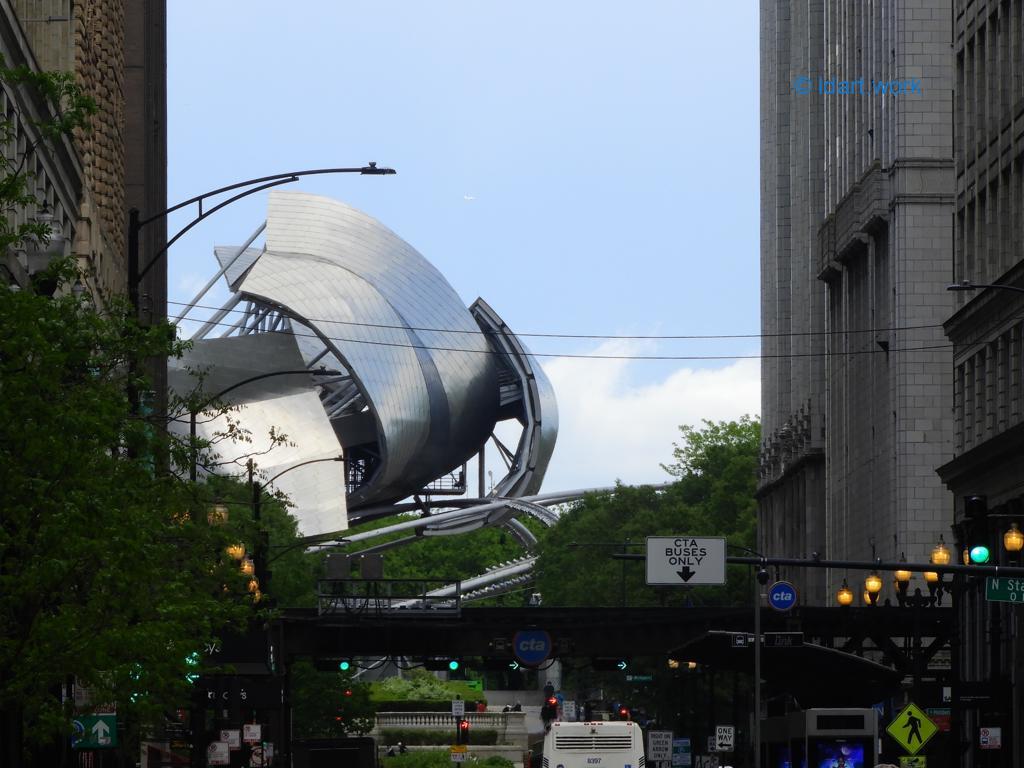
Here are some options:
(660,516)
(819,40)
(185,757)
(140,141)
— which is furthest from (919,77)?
(660,516)

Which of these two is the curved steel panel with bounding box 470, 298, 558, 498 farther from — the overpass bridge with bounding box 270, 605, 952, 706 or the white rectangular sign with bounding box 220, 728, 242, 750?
the white rectangular sign with bounding box 220, 728, 242, 750

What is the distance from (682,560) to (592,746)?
43.9ft

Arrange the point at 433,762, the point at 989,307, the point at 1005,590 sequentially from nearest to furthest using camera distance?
1. the point at 1005,590
2. the point at 989,307
3. the point at 433,762

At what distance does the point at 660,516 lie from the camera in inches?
5148

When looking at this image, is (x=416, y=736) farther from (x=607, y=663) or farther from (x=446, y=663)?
(x=607, y=663)

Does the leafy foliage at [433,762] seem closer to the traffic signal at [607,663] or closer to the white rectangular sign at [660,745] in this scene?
the traffic signal at [607,663]

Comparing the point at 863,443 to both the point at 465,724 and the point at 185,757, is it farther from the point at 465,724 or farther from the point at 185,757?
the point at 185,757

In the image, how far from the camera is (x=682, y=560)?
56844 millimetres

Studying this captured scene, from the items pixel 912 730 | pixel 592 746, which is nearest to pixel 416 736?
pixel 592 746

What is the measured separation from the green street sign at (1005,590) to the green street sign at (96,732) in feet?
43.7

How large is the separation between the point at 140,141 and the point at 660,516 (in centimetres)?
5427

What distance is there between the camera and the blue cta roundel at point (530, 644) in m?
73.0

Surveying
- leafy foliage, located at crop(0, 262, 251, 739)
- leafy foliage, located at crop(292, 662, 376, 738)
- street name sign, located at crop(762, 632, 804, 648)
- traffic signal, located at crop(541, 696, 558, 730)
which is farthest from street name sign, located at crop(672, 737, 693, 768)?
leafy foliage, located at crop(0, 262, 251, 739)

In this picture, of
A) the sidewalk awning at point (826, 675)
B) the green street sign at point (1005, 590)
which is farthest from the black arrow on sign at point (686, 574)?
the green street sign at point (1005, 590)
